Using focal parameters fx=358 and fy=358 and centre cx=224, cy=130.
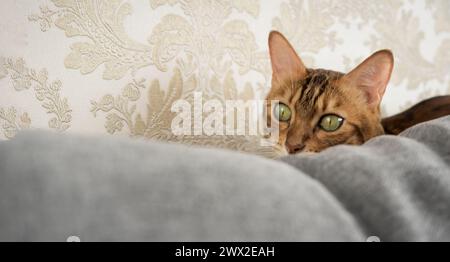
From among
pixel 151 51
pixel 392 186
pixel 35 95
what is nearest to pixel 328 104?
pixel 151 51

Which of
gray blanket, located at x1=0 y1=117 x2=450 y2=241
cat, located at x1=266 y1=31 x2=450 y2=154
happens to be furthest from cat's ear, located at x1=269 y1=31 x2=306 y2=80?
gray blanket, located at x1=0 y1=117 x2=450 y2=241

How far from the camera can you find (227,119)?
0.98 m

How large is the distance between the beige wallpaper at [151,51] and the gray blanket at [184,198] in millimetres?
617

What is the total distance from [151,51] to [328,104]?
440mm

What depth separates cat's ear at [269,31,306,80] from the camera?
85 centimetres

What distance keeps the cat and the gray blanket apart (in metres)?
0.50

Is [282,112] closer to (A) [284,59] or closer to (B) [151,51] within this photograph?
(A) [284,59]

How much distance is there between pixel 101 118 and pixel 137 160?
25.6 inches

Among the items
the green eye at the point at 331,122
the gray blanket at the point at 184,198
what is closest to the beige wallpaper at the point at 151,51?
the green eye at the point at 331,122

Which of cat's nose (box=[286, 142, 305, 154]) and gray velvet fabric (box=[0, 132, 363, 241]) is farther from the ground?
gray velvet fabric (box=[0, 132, 363, 241])

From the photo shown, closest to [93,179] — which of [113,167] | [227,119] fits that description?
[113,167]

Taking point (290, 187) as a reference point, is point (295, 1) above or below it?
above

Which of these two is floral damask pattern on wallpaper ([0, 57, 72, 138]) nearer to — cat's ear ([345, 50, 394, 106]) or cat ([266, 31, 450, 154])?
cat ([266, 31, 450, 154])
